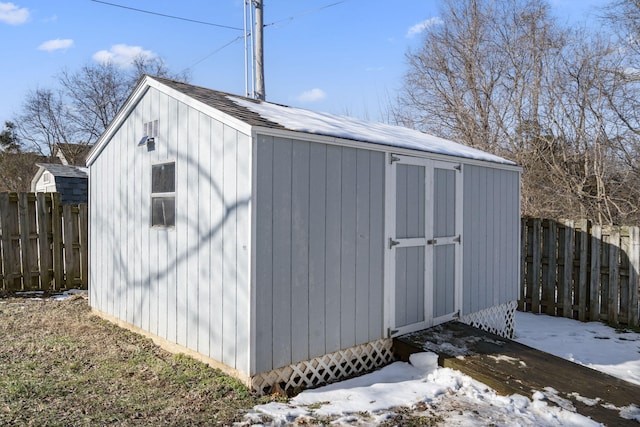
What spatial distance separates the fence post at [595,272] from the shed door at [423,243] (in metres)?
2.70

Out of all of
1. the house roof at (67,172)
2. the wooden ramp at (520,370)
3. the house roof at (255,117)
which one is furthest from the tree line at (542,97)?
the house roof at (67,172)

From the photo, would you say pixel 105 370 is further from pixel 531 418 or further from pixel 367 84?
pixel 367 84

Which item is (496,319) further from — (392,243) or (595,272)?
(392,243)

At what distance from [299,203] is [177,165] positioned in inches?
55.7

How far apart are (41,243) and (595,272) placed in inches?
350

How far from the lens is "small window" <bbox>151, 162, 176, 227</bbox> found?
4.43 meters

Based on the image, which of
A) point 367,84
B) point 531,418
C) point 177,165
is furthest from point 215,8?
point 531,418

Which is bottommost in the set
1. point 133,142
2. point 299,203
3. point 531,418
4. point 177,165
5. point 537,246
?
point 531,418

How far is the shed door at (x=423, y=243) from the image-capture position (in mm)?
4555

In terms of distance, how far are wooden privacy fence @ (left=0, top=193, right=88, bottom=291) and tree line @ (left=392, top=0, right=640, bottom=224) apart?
10.4 metres

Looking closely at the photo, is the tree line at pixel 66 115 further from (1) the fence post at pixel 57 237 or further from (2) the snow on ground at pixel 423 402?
(2) the snow on ground at pixel 423 402

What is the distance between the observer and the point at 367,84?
1549 cm

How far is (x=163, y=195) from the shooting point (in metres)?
4.55

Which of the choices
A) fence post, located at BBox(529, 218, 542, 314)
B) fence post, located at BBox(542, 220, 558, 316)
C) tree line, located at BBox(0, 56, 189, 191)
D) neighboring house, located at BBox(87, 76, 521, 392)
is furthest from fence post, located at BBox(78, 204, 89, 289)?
tree line, located at BBox(0, 56, 189, 191)
